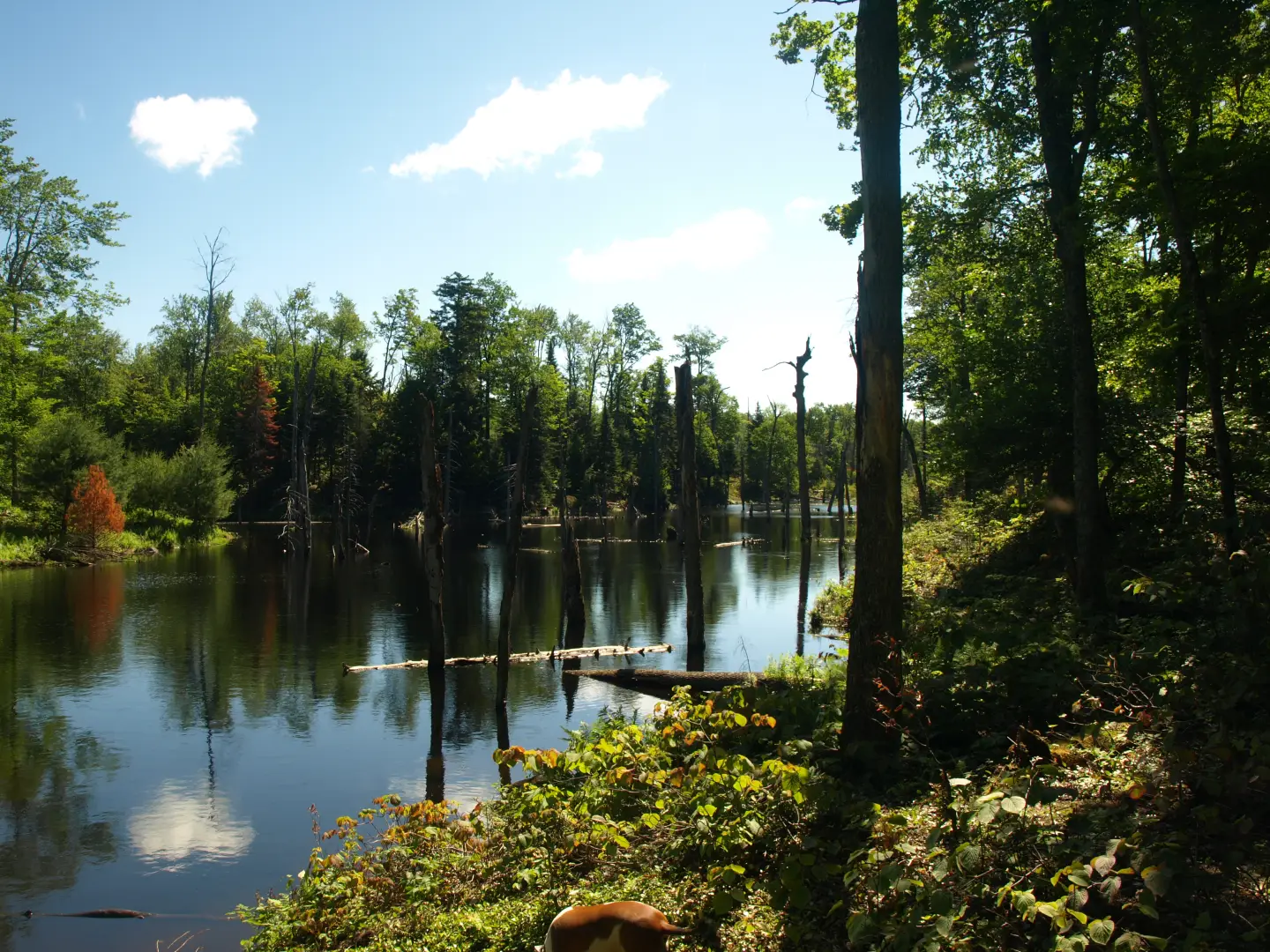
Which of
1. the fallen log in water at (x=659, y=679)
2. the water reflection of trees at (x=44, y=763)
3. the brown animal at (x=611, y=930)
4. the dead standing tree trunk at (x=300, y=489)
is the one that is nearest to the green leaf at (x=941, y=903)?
the brown animal at (x=611, y=930)

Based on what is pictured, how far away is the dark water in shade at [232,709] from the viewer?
9562 mm

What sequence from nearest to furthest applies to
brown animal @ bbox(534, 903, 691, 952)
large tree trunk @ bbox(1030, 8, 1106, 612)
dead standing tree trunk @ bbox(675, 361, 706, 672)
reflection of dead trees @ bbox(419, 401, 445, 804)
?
brown animal @ bbox(534, 903, 691, 952) < large tree trunk @ bbox(1030, 8, 1106, 612) < reflection of dead trees @ bbox(419, 401, 445, 804) < dead standing tree trunk @ bbox(675, 361, 706, 672)

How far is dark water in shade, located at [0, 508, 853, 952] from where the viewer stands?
31.4ft

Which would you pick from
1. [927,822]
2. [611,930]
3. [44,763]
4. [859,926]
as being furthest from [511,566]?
[859,926]

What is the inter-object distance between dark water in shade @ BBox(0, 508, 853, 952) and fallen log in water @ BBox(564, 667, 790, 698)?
328 mm

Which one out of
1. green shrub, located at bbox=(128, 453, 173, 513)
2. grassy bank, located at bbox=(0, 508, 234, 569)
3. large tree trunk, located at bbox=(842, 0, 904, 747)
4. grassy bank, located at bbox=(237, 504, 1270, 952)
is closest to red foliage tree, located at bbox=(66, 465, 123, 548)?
grassy bank, located at bbox=(0, 508, 234, 569)

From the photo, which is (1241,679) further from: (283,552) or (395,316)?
(395,316)

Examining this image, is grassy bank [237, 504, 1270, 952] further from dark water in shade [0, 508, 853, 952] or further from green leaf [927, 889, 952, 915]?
dark water in shade [0, 508, 853, 952]

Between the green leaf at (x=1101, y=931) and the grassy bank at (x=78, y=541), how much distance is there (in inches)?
1499

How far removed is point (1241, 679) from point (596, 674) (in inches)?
522

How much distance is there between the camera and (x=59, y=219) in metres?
43.6

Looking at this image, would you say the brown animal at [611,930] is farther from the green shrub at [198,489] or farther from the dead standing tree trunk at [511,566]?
the green shrub at [198,489]

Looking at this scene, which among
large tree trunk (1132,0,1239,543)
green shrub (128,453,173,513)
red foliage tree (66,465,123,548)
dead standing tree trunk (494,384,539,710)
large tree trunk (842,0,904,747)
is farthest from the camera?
green shrub (128,453,173,513)

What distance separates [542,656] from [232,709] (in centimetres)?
646
